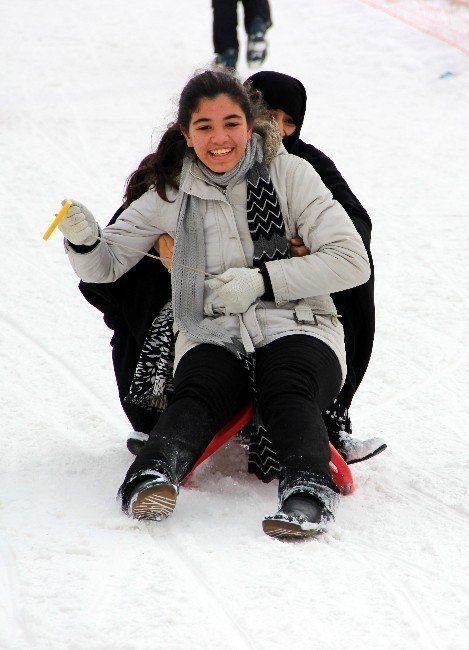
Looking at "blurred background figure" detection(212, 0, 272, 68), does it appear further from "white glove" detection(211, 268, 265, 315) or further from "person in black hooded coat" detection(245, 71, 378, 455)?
"white glove" detection(211, 268, 265, 315)

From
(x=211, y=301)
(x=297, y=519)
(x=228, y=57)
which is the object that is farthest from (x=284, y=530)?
(x=228, y=57)

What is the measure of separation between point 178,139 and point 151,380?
79cm

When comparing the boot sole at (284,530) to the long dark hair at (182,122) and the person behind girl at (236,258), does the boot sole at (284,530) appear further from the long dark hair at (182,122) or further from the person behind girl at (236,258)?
the long dark hair at (182,122)

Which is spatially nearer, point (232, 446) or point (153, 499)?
point (153, 499)

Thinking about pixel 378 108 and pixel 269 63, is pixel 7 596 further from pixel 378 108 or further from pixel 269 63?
pixel 269 63

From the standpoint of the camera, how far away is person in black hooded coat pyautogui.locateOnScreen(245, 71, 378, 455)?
12.1ft

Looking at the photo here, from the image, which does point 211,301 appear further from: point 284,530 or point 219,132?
point 284,530

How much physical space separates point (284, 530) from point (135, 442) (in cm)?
96

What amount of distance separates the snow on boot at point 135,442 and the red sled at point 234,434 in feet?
1.02

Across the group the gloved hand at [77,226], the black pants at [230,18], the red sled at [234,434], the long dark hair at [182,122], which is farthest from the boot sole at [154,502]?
the black pants at [230,18]

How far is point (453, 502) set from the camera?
11.6ft

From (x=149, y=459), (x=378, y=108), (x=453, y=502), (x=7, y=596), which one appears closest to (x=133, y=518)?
(x=149, y=459)

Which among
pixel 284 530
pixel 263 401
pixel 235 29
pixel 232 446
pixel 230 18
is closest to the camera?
pixel 284 530

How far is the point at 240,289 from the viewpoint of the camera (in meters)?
3.30
